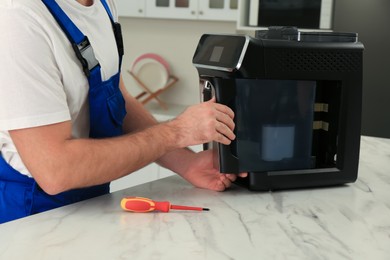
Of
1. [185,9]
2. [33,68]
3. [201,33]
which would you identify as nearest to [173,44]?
[201,33]

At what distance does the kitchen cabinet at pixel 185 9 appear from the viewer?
3463 mm

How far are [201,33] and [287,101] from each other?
8.29 ft

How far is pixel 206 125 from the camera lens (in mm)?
1259

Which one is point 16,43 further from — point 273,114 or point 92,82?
point 273,114

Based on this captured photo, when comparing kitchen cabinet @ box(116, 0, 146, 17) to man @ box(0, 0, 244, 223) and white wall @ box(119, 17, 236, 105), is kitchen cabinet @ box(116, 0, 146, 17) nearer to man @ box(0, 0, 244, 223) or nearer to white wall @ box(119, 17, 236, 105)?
white wall @ box(119, 17, 236, 105)

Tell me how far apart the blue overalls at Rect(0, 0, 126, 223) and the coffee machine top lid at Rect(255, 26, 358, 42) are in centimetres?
39

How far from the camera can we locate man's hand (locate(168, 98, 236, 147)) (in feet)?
4.11

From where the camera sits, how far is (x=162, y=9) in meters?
3.61

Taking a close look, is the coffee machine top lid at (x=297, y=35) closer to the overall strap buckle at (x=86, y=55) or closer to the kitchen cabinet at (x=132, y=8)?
the overall strap buckle at (x=86, y=55)

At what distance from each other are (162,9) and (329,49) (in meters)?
2.44

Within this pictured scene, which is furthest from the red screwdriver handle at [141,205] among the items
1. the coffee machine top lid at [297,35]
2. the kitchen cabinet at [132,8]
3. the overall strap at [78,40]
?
the kitchen cabinet at [132,8]

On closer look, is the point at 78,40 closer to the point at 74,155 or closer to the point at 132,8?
the point at 74,155

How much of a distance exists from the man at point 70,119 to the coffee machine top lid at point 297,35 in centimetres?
21

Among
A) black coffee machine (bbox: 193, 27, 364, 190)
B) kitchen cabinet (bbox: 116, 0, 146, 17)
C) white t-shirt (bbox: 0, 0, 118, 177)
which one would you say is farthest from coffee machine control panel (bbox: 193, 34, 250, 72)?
kitchen cabinet (bbox: 116, 0, 146, 17)
